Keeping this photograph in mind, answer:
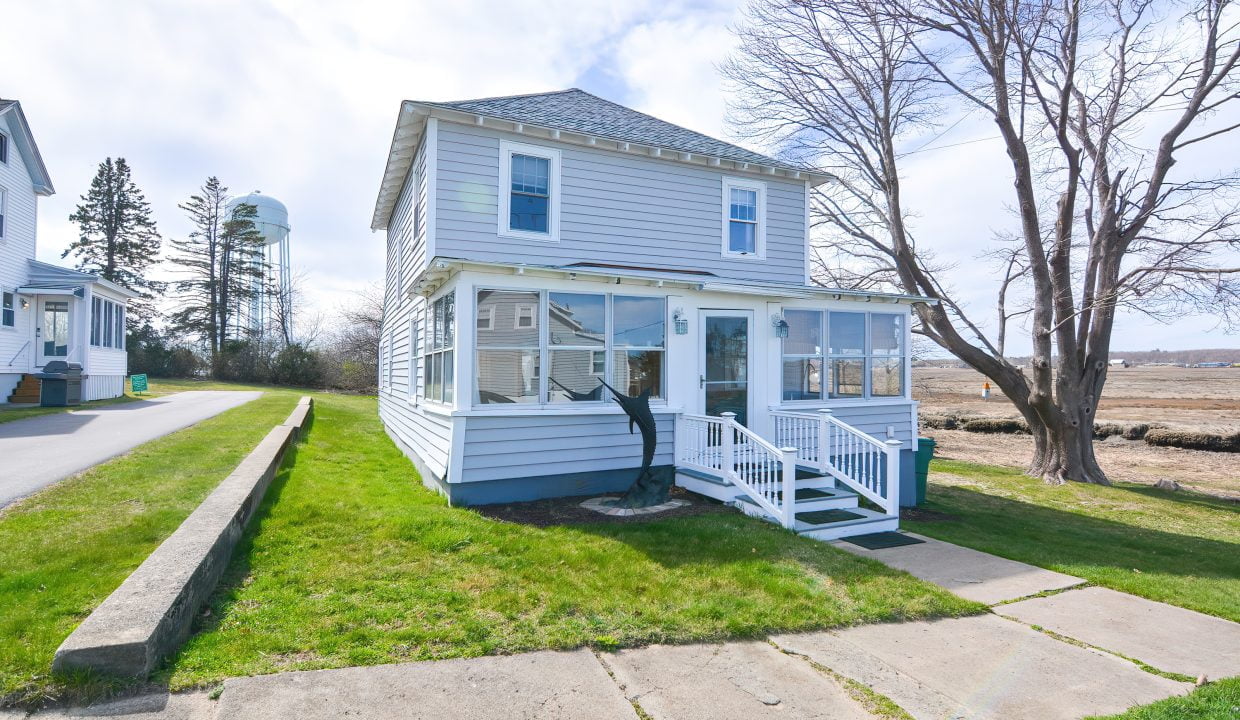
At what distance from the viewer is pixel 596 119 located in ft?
34.0

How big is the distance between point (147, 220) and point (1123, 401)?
54981 mm

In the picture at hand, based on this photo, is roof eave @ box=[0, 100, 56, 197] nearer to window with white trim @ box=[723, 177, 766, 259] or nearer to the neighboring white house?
the neighboring white house

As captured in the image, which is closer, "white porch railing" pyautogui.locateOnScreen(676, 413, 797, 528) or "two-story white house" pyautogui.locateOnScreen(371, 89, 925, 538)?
"white porch railing" pyautogui.locateOnScreen(676, 413, 797, 528)

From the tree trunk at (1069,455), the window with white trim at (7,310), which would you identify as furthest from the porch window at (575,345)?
the window with white trim at (7,310)

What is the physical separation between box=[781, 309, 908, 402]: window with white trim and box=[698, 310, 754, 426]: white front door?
684 millimetres

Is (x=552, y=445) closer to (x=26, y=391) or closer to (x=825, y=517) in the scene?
(x=825, y=517)

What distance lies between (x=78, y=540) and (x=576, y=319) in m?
5.11

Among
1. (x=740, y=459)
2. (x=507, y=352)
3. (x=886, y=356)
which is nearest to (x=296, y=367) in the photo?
(x=507, y=352)

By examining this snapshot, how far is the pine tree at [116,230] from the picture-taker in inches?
1342

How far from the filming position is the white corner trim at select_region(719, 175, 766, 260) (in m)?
10.5

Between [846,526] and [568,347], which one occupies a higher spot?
[568,347]

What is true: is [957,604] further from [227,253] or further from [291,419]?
[227,253]

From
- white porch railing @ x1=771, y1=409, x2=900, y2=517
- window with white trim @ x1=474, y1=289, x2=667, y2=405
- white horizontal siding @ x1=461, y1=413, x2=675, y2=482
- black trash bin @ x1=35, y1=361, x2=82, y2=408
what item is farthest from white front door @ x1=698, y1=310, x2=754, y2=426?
black trash bin @ x1=35, y1=361, x2=82, y2=408

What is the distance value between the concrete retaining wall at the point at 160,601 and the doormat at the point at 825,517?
5.61m
